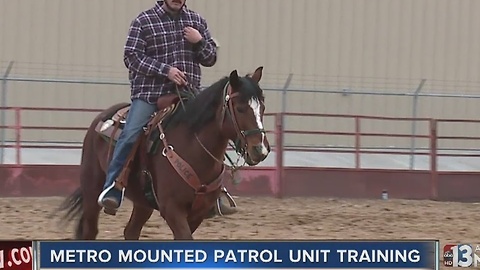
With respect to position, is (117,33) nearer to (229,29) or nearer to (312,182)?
(229,29)

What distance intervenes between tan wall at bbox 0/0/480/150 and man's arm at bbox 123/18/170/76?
30.9 ft

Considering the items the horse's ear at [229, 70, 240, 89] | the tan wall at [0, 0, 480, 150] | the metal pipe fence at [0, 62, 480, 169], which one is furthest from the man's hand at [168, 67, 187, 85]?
the tan wall at [0, 0, 480, 150]

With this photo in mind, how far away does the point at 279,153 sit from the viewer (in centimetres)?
1366

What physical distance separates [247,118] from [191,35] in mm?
986

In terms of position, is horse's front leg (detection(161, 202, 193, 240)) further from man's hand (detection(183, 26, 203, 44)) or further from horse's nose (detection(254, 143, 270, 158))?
man's hand (detection(183, 26, 203, 44))

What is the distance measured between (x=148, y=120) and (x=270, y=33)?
41.0ft

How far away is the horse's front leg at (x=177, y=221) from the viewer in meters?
6.14

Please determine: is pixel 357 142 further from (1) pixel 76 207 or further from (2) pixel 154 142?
(2) pixel 154 142

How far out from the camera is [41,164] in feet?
44.4

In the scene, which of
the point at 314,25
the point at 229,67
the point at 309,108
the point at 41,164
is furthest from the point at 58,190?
the point at 314,25

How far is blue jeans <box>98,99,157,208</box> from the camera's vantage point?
264 inches

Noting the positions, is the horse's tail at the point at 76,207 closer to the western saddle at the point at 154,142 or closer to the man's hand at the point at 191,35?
the western saddle at the point at 154,142

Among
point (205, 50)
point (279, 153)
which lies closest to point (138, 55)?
point (205, 50)

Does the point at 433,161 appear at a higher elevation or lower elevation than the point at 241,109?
lower
